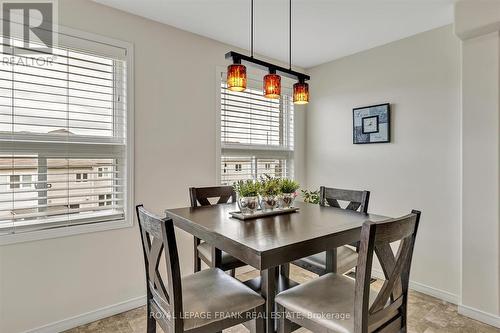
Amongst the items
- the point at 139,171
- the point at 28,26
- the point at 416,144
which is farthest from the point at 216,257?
the point at 416,144

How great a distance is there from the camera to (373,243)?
1173 millimetres

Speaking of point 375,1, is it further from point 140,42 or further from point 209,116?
point 140,42

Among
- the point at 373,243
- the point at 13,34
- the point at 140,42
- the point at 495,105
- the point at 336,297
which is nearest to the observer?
the point at 373,243

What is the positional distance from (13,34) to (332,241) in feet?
8.28

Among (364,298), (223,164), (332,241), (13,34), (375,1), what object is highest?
(375,1)

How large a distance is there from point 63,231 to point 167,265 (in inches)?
53.9

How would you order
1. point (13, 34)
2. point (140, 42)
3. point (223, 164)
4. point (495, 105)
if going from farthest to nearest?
point (223, 164) < point (140, 42) < point (495, 105) < point (13, 34)

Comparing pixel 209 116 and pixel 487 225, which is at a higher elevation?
pixel 209 116

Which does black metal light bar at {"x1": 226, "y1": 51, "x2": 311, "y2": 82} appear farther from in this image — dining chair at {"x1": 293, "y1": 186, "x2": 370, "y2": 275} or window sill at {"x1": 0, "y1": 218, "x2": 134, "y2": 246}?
window sill at {"x1": 0, "y1": 218, "x2": 134, "y2": 246}

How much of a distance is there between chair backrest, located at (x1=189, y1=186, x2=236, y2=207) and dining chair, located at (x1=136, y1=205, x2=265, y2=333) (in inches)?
35.8

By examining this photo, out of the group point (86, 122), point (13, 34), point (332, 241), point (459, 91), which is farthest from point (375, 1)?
point (13, 34)

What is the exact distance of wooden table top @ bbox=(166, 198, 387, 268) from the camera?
1.32 metres

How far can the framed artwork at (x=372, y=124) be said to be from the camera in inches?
121

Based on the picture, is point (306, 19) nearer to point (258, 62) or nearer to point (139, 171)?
point (258, 62)
